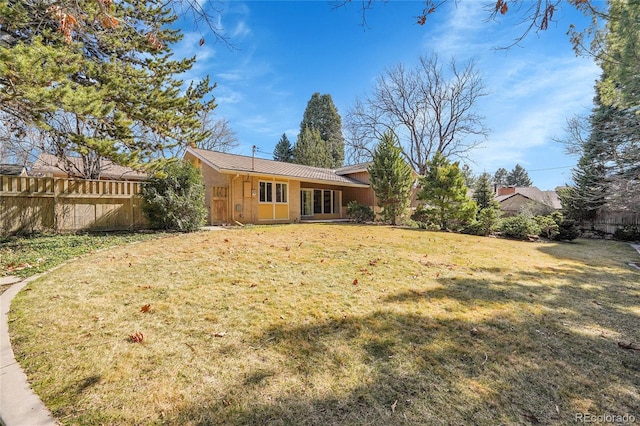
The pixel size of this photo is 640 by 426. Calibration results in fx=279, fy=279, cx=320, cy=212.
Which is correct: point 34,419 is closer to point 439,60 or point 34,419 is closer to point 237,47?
point 237,47

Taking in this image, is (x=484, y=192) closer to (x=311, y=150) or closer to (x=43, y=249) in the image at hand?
(x=43, y=249)

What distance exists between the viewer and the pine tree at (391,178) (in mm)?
15969

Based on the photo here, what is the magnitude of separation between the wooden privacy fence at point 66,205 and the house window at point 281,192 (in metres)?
7.15

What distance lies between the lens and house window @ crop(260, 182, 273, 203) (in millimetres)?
15810

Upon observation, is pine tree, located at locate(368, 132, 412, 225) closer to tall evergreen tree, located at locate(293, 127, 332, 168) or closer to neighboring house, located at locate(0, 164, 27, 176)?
tall evergreen tree, located at locate(293, 127, 332, 168)

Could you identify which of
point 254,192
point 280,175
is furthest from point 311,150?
point 254,192

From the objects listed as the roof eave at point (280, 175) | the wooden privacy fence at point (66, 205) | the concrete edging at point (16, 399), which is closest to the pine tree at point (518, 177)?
the roof eave at point (280, 175)

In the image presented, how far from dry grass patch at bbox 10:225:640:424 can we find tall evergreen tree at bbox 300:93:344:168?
37.7 meters

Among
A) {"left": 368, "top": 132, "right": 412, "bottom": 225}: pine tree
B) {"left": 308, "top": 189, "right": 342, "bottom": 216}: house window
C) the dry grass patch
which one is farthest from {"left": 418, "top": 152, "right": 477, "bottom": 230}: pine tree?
the dry grass patch

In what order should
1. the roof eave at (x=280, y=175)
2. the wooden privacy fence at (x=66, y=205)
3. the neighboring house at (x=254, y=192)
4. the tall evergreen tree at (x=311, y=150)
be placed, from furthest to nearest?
the tall evergreen tree at (x=311, y=150) < the neighboring house at (x=254, y=192) < the roof eave at (x=280, y=175) < the wooden privacy fence at (x=66, y=205)

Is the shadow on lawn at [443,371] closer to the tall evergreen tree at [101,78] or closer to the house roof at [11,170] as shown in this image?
the tall evergreen tree at [101,78]

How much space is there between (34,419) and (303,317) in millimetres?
2395

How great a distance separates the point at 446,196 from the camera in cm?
1441

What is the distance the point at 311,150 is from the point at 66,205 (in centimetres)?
2895
